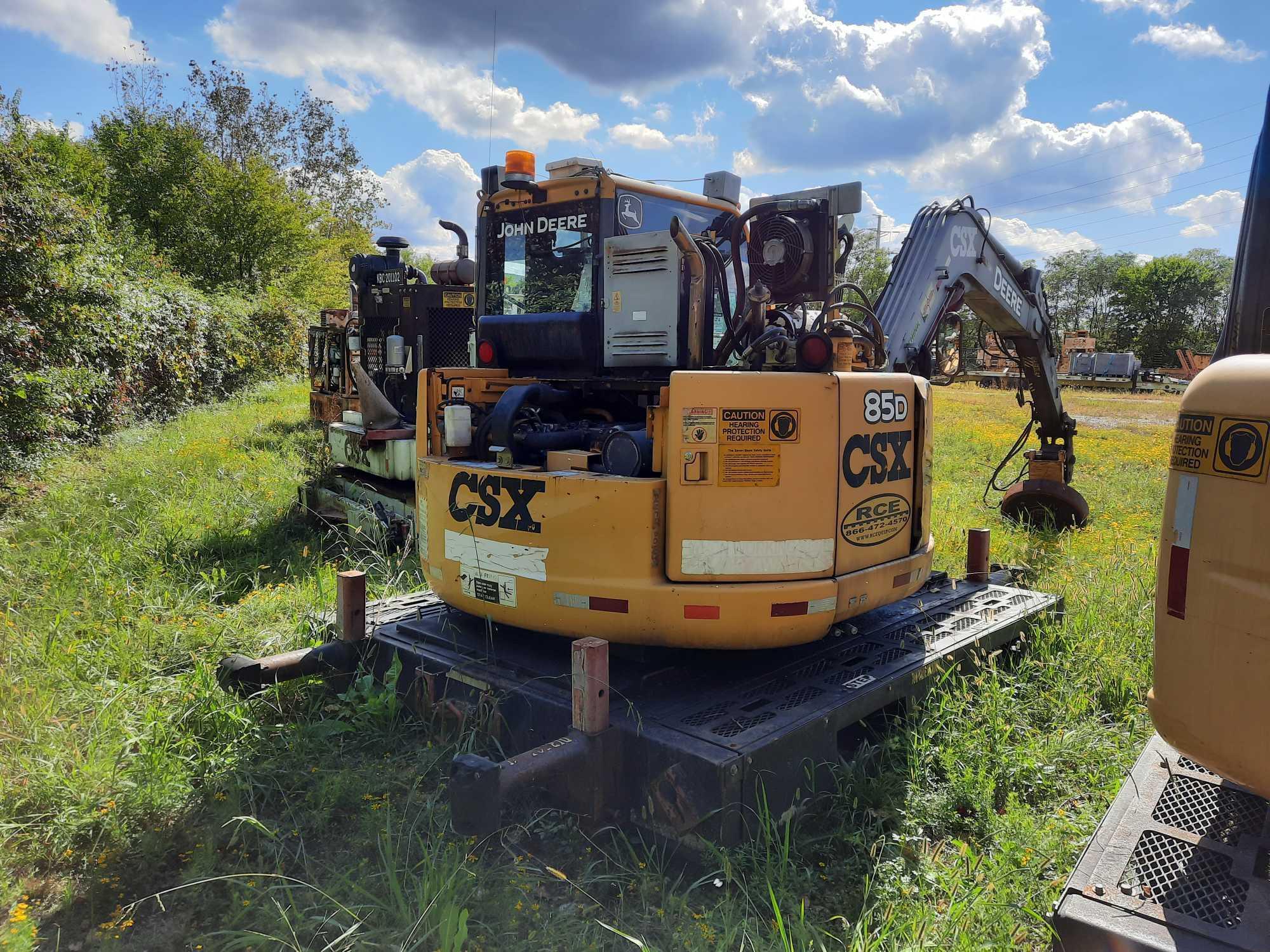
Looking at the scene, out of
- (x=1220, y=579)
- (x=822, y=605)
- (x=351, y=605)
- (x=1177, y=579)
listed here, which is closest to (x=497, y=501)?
(x=351, y=605)

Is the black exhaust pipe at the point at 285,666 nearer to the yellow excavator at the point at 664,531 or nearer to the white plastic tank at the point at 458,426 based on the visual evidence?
the yellow excavator at the point at 664,531

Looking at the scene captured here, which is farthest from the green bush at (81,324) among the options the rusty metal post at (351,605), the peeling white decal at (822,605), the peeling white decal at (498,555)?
the peeling white decal at (822,605)

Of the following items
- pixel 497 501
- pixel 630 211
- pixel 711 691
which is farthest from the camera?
pixel 630 211

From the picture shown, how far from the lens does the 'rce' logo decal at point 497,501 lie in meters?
3.99

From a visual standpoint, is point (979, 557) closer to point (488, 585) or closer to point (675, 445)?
point (675, 445)

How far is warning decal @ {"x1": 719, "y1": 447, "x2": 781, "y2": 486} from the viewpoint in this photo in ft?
12.2

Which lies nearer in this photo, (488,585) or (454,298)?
(488,585)

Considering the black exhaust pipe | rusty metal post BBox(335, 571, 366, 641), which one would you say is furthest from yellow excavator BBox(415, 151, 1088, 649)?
the black exhaust pipe

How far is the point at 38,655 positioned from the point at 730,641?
423 cm

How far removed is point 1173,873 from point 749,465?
202 centimetres

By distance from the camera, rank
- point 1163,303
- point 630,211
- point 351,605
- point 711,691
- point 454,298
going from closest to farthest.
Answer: point 711,691 < point 351,605 < point 630,211 < point 454,298 < point 1163,303

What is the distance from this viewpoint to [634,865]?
3473 millimetres

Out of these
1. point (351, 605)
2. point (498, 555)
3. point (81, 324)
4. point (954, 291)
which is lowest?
point (351, 605)

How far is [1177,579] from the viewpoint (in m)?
2.46
